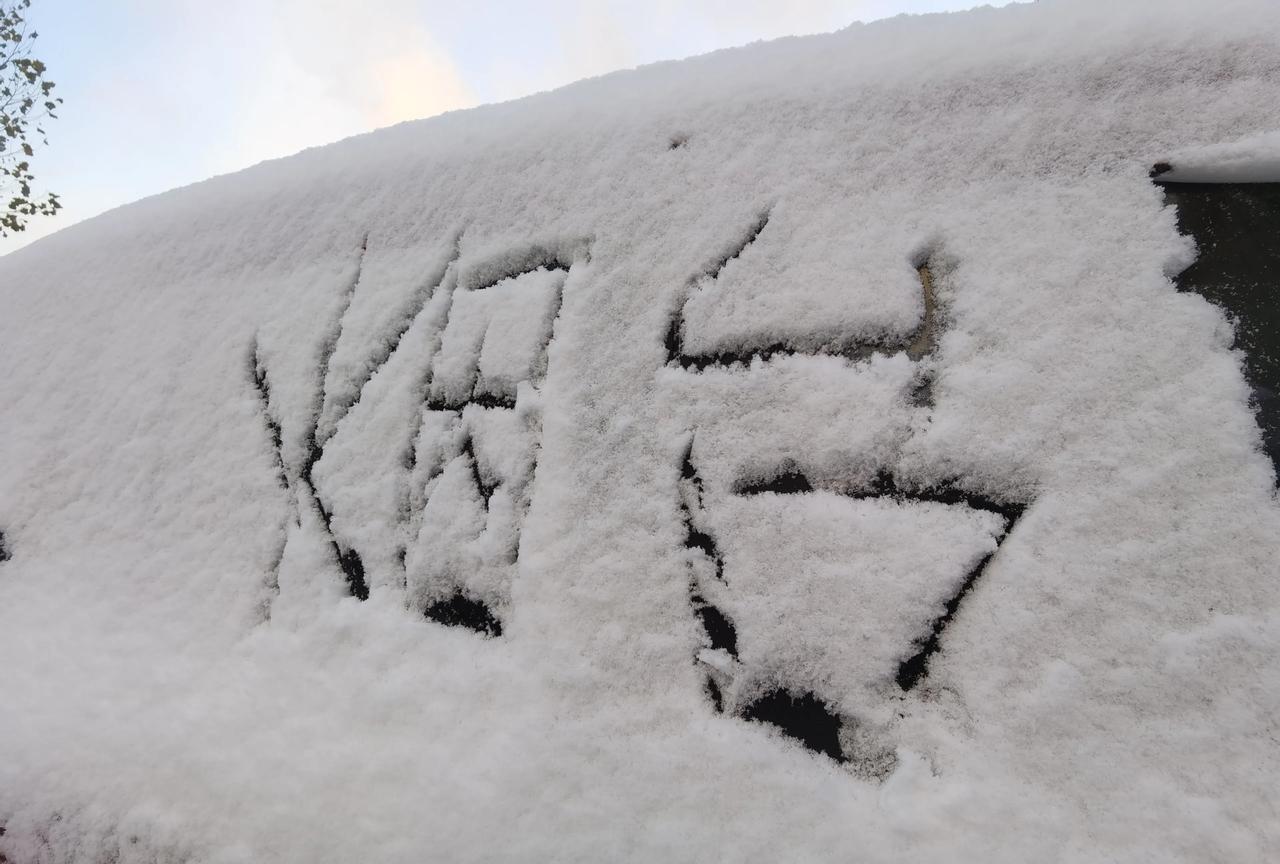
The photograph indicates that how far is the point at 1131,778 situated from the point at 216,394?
1.74m

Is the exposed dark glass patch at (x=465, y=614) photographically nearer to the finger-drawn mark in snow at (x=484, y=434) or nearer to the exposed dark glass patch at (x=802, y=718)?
the finger-drawn mark in snow at (x=484, y=434)

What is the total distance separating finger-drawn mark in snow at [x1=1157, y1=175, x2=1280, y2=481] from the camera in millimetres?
798

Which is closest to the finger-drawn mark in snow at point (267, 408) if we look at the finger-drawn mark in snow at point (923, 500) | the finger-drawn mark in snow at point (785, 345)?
the finger-drawn mark in snow at point (785, 345)

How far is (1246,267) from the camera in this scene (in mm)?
855

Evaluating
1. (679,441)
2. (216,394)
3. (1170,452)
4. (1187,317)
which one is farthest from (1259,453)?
(216,394)

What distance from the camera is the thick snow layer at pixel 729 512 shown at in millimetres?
789

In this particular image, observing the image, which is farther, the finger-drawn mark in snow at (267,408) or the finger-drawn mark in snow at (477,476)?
the finger-drawn mark in snow at (267,408)

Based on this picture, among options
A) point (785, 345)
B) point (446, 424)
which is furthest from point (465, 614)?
point (785, 345)

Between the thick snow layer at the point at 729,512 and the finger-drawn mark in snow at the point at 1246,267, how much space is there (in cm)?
2

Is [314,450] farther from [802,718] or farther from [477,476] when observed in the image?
[802,718]

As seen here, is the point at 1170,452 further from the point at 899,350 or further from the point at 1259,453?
the point at 899,350

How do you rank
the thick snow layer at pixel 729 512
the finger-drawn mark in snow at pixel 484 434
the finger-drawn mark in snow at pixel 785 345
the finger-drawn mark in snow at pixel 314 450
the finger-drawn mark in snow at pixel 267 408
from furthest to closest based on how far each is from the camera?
the finger-drawn mark in snow at pixel 267 408
the finger-drawn mark in snow at pixel 314 450
the finger-drawn mark in snow at pixel 484 434
the finger-drawn mark in snow at pixel 785 345
the thick snow layer at pixel 729 512

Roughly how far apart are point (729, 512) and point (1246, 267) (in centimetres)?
72

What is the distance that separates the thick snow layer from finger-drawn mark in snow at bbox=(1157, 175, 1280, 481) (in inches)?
0.9
